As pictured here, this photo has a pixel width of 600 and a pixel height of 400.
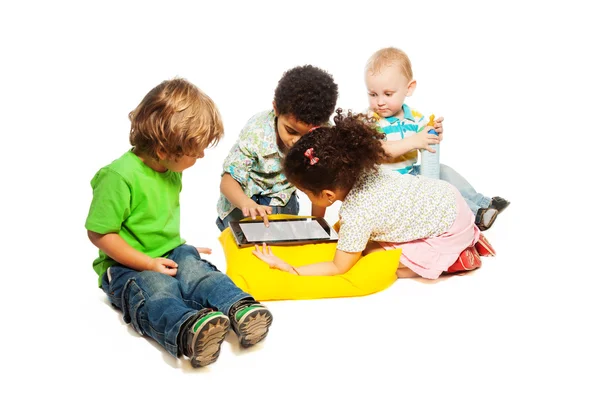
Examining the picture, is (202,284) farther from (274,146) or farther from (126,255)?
(274,146)

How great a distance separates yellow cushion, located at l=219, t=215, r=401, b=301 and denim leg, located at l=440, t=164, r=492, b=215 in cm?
87

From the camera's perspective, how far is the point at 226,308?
8.98ft

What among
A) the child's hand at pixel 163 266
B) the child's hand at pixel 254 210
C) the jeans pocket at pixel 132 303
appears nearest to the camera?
the jeans pocket at pixel 132 303

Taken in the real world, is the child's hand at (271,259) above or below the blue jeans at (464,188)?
below

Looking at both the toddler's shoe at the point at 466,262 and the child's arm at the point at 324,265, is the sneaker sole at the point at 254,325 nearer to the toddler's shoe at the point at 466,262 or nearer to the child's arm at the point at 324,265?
the child's arm at the point at 324,265

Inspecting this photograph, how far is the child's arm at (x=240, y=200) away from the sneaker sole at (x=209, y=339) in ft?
3.37

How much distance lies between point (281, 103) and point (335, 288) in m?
0.93

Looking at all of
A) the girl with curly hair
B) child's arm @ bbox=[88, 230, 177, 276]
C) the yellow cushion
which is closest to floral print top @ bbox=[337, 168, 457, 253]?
the girl with curly hair

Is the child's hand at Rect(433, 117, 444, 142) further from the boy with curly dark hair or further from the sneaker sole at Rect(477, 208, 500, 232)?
the boy with curly dark hair

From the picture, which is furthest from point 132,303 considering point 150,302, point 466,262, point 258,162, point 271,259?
point 466,262

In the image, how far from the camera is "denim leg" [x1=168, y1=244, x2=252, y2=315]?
2.79 meters

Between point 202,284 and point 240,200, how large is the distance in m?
0.79

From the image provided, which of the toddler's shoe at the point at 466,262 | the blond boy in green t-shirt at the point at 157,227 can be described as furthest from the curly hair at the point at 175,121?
the toddler's shoe at the point at 466,262

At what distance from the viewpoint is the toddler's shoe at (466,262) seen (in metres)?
3.38
